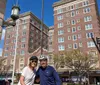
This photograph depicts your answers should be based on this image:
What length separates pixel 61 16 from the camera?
46.2 metres

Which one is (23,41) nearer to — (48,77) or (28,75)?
(28,75)

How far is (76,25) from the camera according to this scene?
42.1m

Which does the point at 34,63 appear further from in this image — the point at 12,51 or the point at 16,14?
the point at 12,51

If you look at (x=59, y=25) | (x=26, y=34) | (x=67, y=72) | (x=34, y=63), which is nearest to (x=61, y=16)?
(x=59, y=25)

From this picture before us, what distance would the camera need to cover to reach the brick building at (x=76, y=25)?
38634 mm

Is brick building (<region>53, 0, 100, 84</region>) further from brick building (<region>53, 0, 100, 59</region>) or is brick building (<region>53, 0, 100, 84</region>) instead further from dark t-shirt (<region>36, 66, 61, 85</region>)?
dark t-shirt (<region>36, 66, 61, 85</region>)

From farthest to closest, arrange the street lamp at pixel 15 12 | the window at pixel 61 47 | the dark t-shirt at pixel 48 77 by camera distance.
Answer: the window at pixel 61 47, the street lamp at pixel 15 12, the dark t-shirt at pixel 48 77

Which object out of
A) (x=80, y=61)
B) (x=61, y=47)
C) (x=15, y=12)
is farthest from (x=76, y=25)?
(x=15, y=12)

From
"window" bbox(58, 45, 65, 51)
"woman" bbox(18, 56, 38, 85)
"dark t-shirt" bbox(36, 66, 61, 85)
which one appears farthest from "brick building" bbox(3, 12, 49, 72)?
"dark t-shirt" bbox(36, 66, 61, 85)

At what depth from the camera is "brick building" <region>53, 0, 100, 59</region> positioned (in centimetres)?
3863

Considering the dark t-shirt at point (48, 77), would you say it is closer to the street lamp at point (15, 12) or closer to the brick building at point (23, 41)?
the street lamp at point (15, 12)

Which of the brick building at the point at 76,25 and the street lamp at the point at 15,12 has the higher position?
the brick building at the point at 76,25

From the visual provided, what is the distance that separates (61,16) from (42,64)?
43.9 metres

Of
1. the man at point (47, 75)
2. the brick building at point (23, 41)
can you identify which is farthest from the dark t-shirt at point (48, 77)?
the brick building at point (23, 41)
